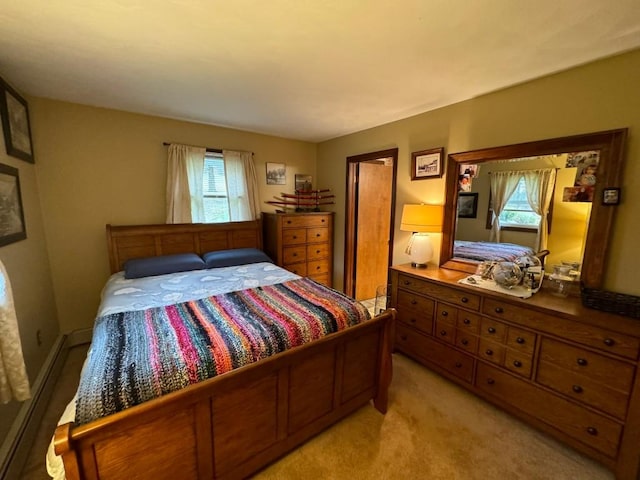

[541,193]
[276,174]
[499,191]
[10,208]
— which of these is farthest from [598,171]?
[10,208]

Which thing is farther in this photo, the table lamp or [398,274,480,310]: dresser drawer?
the table lamp

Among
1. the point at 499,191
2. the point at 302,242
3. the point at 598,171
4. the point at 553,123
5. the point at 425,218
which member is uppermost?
the point at 553,123

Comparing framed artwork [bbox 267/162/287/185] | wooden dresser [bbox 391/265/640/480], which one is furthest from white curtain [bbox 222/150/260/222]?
wooden dresser [bbox 391/265/640/480]

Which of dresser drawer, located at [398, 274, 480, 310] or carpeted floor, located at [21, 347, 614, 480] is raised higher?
dresser drawer, located at [398, 274, 480, 310]

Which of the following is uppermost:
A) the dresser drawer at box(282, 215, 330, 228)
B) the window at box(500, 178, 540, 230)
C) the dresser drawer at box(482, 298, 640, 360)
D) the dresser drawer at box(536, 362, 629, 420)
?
the window at box(500, 178, 540, 230)

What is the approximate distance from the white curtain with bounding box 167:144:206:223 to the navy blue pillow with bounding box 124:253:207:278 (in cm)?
48

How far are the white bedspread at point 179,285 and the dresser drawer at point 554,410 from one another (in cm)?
179

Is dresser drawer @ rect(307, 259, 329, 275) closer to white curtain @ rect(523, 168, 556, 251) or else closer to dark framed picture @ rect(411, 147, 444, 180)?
dark framed picture @ rect(411, 147, 444, 180)

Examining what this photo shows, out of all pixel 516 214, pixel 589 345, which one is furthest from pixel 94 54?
pixel 589 345

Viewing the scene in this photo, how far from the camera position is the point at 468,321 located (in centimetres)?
209

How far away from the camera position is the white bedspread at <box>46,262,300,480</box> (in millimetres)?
1991

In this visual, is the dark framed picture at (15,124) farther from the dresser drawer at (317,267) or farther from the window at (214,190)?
the dresser drawer at (317,267)

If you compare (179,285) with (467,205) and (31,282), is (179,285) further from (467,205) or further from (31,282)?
(467,205)

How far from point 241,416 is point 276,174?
10.3ft
